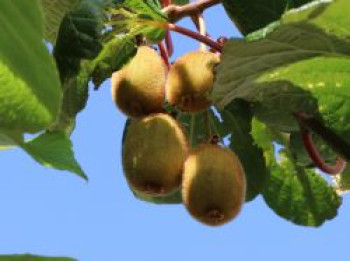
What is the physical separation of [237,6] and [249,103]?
0.73 ft

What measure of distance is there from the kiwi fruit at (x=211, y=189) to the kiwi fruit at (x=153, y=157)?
2 centimetres

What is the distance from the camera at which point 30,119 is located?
2.23 ft

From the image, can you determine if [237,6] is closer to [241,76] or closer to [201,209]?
[241,76]

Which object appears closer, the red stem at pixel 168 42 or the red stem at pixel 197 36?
the red stem at pixel 197 36

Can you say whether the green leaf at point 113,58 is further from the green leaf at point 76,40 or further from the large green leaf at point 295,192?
the large green leaf at point 295,192

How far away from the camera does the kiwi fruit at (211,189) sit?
1.45 metres

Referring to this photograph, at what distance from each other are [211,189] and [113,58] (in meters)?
0.27

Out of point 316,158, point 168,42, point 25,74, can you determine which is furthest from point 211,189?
point 25,74

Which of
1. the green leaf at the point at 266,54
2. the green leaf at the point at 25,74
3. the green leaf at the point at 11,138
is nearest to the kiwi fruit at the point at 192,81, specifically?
the green leaf at the point at 266,54

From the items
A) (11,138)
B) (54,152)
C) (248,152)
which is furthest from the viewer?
(248,152)

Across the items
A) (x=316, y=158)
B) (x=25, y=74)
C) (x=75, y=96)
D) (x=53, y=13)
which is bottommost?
(x=316, y=158)

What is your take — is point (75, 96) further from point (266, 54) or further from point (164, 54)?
point (266, 54)

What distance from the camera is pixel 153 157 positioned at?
1.44m

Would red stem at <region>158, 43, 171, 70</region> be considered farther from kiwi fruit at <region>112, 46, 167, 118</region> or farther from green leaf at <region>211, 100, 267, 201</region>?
green leaf at <region>211, 100, 267, 201</region>
